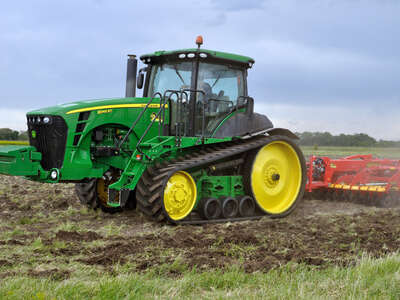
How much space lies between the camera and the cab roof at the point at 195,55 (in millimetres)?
8864

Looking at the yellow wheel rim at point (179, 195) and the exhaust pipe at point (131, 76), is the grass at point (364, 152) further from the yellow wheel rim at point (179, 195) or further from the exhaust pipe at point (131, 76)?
the yellow wheel rim at point (179, 195)

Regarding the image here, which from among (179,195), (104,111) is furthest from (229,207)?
(104,111)

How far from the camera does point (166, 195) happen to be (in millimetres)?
7836

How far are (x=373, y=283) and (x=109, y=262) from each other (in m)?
2.74

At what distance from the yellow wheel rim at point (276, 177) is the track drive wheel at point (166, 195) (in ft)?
4.94

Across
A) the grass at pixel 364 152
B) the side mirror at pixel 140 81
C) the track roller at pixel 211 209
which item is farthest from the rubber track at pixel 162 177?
the grass at pixel 364 152

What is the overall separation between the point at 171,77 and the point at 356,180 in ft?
15.9

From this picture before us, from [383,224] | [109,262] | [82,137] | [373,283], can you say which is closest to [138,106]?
[82,137]

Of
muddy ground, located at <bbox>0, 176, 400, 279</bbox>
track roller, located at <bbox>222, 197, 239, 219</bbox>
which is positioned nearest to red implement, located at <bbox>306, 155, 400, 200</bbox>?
muddy ground, located at <bbox>0, 176, 400, 279</bbox>

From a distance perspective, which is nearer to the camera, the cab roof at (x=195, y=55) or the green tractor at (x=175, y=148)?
the green tractor at (x=175, y=148)

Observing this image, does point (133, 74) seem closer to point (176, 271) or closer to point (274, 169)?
point (274, 169)

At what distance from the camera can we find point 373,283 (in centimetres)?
471

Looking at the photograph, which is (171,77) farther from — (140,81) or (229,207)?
(229,207)

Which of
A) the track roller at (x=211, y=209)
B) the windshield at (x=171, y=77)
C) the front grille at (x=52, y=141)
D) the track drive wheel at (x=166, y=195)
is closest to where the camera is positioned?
the track drive wheel at (x=166, y=195)
